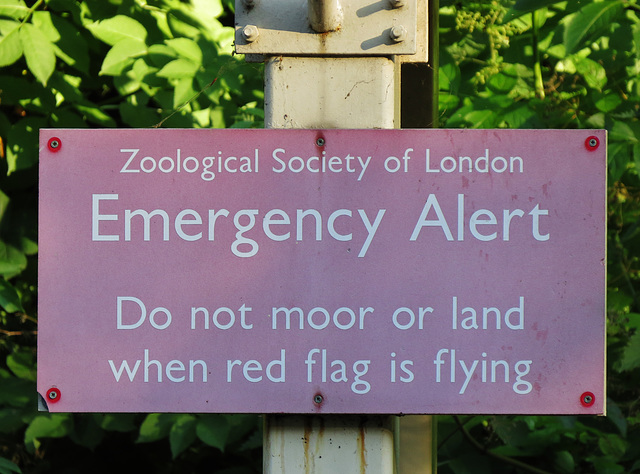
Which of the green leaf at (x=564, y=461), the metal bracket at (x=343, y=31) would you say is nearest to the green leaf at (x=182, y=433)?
the green leaf at (x=564, y=461)

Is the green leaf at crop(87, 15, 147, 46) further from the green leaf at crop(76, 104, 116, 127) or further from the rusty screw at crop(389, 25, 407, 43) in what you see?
the rusty screw at crop(389, 25, 407, 43)

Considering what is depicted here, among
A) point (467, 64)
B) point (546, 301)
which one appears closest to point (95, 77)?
point (467, 64)

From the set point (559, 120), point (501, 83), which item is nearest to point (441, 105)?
→ point (501, 83)

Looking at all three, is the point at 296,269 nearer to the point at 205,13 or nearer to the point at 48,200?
the point at 48,200

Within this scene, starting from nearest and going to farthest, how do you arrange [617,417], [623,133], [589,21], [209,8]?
[589,21] < [623,133] < [617,417] < [209,8]

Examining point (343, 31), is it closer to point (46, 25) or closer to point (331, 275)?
point (331, 275)

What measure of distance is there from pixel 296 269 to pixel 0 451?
7.05ft

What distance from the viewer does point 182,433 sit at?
232 centimetres

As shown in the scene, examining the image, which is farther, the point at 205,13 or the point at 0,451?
the point at 0,451

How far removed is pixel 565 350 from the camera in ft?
3.84

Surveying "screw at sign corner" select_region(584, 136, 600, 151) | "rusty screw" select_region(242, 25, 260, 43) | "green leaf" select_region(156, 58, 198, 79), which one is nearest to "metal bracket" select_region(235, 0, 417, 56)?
"rusty screw" select_region(242, 25, 260, 43)

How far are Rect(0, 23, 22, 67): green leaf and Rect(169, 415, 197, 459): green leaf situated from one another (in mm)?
1151

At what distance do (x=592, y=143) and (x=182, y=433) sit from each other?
5.12ft

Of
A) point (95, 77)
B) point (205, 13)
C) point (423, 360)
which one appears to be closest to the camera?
point (423, 360)
